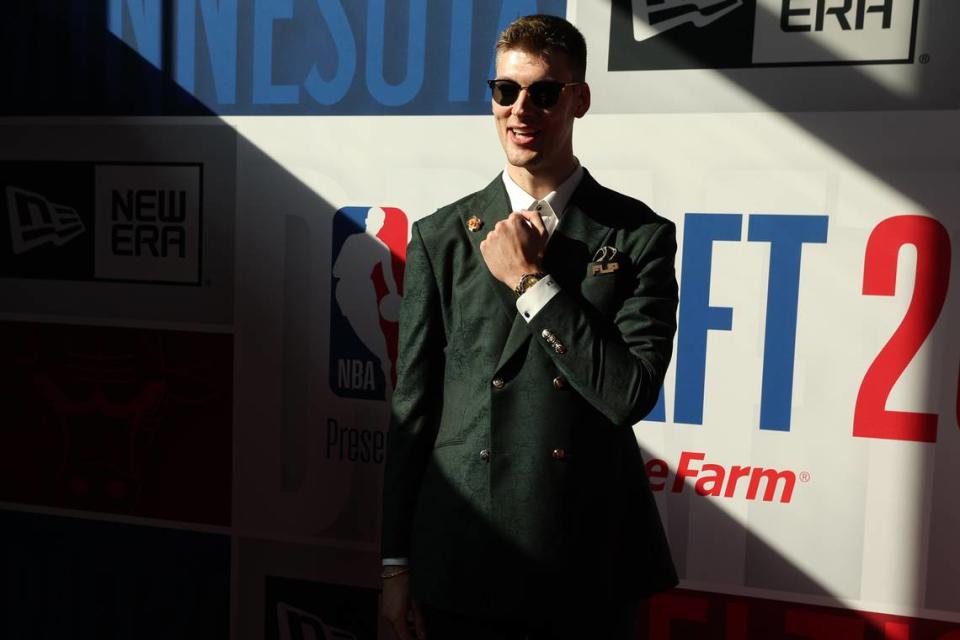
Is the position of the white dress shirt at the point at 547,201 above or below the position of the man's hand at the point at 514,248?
above

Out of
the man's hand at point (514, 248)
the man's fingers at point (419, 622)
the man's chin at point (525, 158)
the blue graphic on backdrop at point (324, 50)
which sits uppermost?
the blue graphic on backdrop at point (324, 50)

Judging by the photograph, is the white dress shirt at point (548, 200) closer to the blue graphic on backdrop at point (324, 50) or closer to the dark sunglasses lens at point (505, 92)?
the dark sunglasses lens at point (505, 92)

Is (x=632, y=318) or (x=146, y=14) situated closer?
(x=632, y=318)

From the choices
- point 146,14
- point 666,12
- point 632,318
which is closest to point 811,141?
point 666,12

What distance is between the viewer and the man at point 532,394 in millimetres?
1533

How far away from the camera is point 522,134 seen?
156cm

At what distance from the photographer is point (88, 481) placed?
3.10m


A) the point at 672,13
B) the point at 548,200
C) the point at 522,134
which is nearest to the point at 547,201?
the point at 548,200

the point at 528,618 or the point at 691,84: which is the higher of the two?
the point at 691,84

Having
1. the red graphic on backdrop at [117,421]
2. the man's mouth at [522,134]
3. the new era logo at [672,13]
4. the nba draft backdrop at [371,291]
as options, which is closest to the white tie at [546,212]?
the man's mouth at [522,134]

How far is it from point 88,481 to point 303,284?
102 cm

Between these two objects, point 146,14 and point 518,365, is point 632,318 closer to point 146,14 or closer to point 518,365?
point 518,365

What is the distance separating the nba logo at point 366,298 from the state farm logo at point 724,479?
0.83 meters

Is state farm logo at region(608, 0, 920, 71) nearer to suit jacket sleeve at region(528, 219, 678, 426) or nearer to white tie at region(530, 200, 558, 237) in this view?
white tie at region(530, 200, 558, 237)
